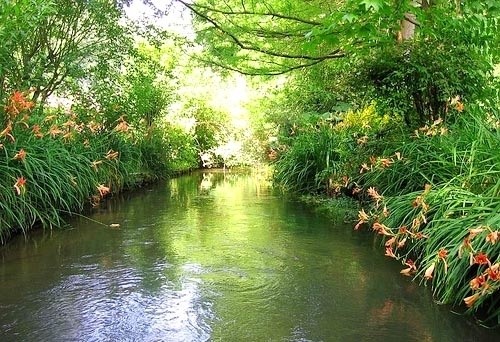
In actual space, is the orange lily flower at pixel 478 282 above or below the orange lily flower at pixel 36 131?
below

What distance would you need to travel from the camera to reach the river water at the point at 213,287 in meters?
3.16

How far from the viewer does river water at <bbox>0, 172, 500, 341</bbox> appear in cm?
316

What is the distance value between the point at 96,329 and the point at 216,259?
173 centimetres

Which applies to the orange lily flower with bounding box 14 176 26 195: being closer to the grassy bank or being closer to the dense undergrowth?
the dense undergrowth

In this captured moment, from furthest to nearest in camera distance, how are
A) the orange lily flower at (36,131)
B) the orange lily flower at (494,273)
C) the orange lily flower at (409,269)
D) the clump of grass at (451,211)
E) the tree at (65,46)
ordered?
1. the tree at (65,46)
2. the orange lily flower at (36,131)
3. the orange lily flower at (409,269)
4. the clump of grass at (451,211)
5. the orange lily flower at (494,273)

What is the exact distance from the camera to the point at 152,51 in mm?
15516

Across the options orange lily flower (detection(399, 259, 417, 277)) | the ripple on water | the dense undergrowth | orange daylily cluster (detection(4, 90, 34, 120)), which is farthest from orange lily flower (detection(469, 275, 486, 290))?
orange daylily cluster (detection(4, 90, 34, 120))

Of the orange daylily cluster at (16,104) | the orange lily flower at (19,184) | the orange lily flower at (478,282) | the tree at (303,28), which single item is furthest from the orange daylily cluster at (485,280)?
the orange daylily cluster at (16,104)

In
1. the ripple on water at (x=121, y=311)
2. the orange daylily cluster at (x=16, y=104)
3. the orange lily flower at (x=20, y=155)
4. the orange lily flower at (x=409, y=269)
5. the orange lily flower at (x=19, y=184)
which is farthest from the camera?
the orange daylily cluster at (x=16, y=104)

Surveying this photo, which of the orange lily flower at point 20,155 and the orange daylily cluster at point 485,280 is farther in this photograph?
the orange lily flower at point 20,155

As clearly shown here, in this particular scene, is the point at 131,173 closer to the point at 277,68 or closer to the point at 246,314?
the point at 277,68

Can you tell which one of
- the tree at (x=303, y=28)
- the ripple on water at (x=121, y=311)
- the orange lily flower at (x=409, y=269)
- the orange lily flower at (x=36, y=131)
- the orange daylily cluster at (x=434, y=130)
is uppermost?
the tree at (x=303, y=28)

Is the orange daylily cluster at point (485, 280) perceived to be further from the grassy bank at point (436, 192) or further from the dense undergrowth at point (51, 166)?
the dense undergrowth at point (51, 166)

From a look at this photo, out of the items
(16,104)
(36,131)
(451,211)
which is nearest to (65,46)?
(36,131)
